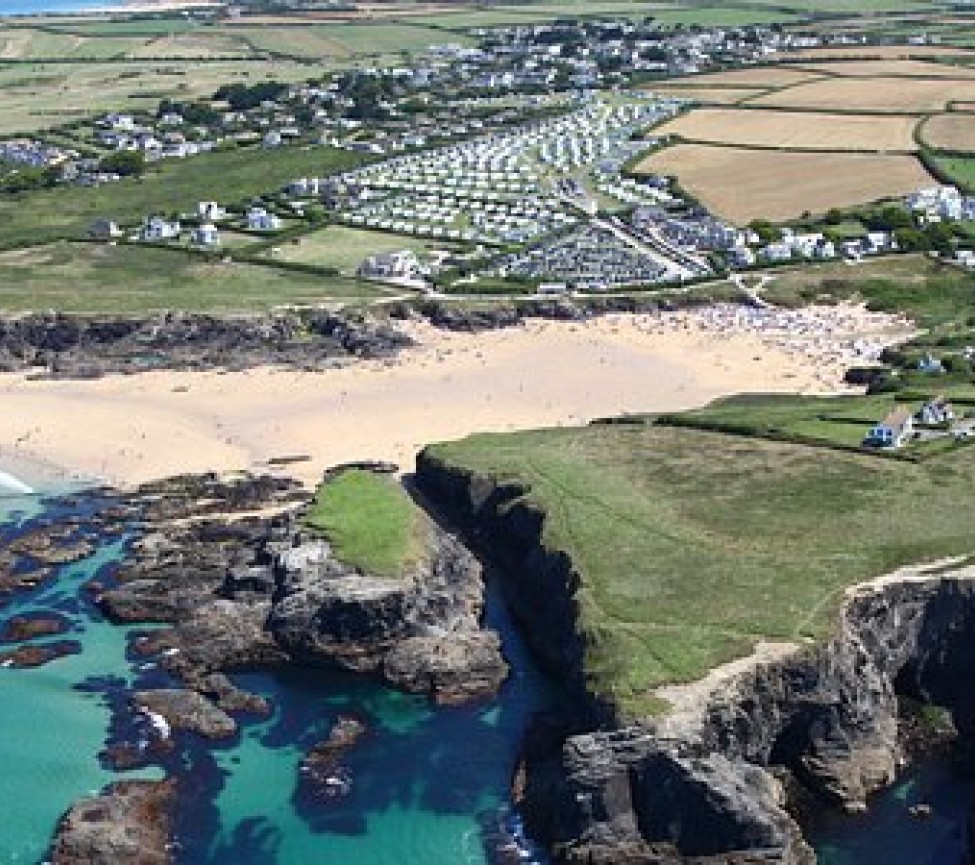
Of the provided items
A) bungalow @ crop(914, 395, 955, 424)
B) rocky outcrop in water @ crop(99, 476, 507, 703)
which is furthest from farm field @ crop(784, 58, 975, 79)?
rocky outcrop in water @ crop(99, 476, 507, 703)

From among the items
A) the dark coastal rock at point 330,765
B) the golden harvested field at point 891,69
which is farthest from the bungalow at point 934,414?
the golden harvested field at point 891,69

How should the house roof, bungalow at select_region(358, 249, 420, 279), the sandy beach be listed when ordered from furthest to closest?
bungalow at select_region(358, 249, 420, 279) < the sandy beach < the house roof

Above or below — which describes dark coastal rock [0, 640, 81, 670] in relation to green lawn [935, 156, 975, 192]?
below

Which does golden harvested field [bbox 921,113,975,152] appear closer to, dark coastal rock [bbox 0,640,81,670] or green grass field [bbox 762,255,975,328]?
green grass field [bbox 762,255,975,328]

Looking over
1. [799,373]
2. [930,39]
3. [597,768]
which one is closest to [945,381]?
[799,373]

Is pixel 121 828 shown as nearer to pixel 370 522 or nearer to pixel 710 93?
pixel 370 522

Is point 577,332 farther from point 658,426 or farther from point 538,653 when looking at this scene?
point 538,653

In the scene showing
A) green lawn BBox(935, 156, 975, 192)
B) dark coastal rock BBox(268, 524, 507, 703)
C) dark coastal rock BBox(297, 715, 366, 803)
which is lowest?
dark coastal rock BBox(297, 715, 366, 803)


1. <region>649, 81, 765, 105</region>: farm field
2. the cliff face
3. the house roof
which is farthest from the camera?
<region>649, 81, 765, 105</region>: farm field
